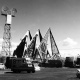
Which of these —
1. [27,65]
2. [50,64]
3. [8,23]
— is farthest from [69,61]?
[27,65]

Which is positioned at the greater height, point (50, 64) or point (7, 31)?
point (7, 31)

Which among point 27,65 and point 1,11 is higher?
point 1,11

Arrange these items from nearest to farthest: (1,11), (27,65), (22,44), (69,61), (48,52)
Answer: (27,65)
(69,61)
(1,11)
(22,44)
(48,52)

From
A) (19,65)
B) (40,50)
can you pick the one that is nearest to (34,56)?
(40,50)

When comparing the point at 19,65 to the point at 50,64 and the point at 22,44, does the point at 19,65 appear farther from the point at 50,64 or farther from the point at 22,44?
the point at 22,44

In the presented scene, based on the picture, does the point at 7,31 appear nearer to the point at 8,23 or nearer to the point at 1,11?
the point at 8,23

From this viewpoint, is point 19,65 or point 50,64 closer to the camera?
point 19,65

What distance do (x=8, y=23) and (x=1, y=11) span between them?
351 inches

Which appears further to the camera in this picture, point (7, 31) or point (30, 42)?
point (30, 42)

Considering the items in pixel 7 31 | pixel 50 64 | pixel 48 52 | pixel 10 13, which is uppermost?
pixel 10 13

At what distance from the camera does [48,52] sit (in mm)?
146625

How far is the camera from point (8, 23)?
111375 millimetres

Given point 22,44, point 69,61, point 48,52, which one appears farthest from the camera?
point 48,52

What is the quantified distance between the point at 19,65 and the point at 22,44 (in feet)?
318
